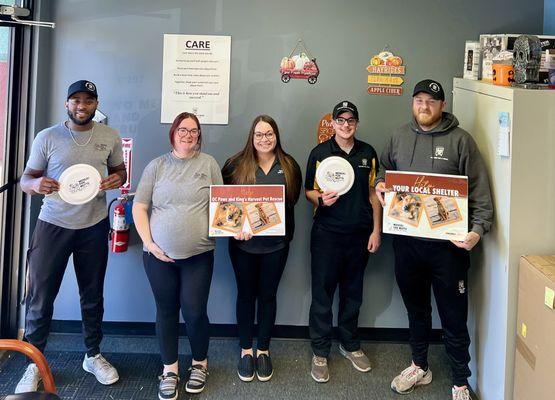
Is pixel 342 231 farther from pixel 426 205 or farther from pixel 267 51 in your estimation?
pixel 267 51

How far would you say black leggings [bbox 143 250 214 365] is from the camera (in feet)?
7.48

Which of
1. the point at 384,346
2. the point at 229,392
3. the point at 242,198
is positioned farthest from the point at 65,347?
the point at 384,346

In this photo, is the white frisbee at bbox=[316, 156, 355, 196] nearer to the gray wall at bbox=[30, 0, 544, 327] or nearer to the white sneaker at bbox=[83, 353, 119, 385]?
the gray wall at bbox=[30, 0, 544, 327]

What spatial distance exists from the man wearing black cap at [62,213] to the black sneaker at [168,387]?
65cm

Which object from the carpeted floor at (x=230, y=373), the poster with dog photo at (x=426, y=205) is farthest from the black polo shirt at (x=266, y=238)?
the carpeted floor at (x=230, y=373)

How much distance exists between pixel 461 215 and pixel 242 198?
1.08 metres

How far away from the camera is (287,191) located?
2424mm

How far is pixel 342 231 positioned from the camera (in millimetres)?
2477

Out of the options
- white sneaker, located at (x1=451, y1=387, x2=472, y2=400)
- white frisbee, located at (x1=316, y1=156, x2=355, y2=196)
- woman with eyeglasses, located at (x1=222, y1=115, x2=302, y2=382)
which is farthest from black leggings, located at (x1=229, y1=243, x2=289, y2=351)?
white sneaker, located at (x1=451, y1=387, x2=472, y2=400)

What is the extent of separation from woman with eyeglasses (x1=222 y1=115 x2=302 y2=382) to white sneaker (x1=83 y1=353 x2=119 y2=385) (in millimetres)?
699

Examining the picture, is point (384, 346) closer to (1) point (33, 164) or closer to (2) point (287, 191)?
(2) point (287, 191)

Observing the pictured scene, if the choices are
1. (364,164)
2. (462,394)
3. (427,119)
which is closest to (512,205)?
(427,119)

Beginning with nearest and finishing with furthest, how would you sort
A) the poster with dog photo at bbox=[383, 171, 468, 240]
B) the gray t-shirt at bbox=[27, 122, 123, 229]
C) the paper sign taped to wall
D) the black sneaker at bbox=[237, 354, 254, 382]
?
the paper sign taped to wall < the poster with dog photo at bbox=[383, 171, 468, 240] < the gray t-shirt at bbox=[27, 122, 123, 229] < the black sneaker at bbox=[237, 354, 254, 382]

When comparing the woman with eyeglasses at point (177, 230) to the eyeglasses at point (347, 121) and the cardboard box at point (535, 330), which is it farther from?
the cardboard box at point (535, 330)
